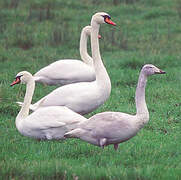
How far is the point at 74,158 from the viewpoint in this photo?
18.9 feet

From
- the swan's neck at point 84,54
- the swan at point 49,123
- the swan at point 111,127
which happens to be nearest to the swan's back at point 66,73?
the swan's neck at point 84,54

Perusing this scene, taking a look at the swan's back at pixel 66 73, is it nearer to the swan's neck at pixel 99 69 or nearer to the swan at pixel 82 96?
the swan's neck at pixel 99 69

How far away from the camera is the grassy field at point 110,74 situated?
5312 mm

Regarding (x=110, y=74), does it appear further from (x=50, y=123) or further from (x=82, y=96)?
(x=50, y=123)

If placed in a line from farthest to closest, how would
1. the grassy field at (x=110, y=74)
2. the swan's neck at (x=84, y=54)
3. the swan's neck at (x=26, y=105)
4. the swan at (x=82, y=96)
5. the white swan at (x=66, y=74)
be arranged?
the swan's neck at (x=84, y=54) < the white swan at (x=66, y=74) < the swan at (x=82, y=96) < the swan's neck at (x=26, y=105) < the grassy field at (x=110, y=74)

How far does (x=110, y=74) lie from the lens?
10.5 m

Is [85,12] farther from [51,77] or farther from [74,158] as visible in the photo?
[74,158]

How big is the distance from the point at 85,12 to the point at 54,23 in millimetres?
1552

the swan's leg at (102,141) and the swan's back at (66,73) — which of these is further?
the swan's back at (66,73)

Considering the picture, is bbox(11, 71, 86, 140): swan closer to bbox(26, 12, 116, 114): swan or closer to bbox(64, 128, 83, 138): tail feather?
bbox(64, 128, 83, 138): tail feather

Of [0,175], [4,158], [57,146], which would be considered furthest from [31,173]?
[57,146]

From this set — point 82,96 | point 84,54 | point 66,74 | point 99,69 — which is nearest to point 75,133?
point 82,96

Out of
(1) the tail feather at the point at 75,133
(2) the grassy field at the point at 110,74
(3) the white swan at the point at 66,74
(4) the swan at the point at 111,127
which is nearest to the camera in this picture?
(2) the grassy field at the point at 110,74

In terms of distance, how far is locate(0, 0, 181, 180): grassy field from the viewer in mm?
5312
